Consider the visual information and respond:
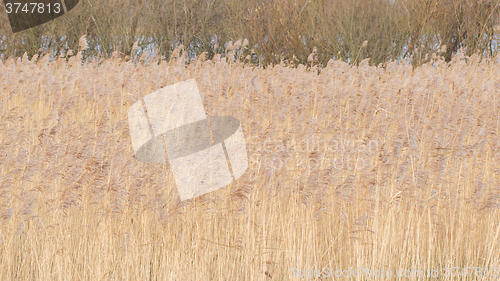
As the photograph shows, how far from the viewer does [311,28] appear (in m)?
11.0

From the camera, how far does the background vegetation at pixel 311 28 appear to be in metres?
10.6

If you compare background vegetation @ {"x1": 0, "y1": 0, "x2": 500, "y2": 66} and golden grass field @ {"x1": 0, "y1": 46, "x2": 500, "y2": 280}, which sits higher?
golden grass field @ {"x1": 0, "y1": 46, "x2": 500, "y2": 280}

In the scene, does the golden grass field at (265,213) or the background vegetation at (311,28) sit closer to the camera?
the golden grass field at (265,213)

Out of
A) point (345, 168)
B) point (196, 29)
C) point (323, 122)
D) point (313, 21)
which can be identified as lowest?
point (196, 29)

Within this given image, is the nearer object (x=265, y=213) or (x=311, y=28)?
(x=265, y=213)

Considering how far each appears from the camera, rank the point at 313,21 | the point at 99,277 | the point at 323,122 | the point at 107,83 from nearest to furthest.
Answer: the point at 99,277, the point at 323,122, the point at 107,83, the point at 313,21

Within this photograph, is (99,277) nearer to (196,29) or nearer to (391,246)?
(391,246)

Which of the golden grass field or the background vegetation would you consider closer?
the golden grass field

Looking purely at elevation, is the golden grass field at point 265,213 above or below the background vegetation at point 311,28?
above

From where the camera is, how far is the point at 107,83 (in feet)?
19.9

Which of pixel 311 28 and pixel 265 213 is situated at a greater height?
pixel 265 213

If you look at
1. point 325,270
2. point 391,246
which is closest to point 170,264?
point 325,270

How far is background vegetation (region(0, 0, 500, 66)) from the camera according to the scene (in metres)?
10.6

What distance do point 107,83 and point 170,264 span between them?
151 inches
